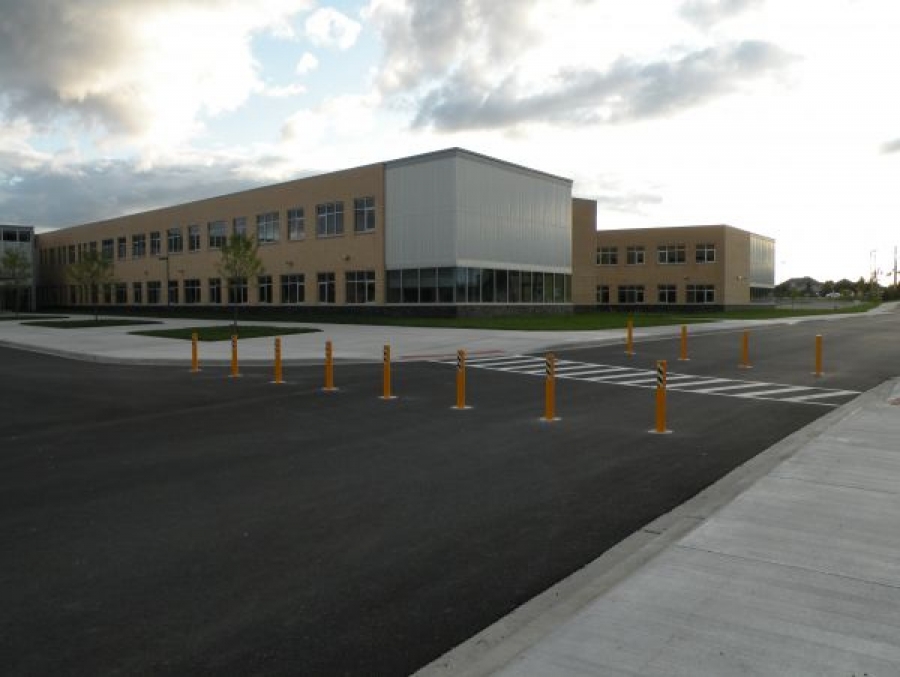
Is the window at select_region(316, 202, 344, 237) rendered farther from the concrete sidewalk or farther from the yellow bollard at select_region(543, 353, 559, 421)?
the concrete sidewalk

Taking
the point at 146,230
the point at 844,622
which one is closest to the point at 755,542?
the point at 844,622

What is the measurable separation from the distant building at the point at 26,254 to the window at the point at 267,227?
4587 centimetres

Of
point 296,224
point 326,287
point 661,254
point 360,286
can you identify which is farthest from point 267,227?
point 661,254

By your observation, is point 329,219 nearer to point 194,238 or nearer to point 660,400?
point 194,238

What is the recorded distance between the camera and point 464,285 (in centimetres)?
4566

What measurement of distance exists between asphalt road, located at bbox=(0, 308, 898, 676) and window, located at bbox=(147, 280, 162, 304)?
199 ft

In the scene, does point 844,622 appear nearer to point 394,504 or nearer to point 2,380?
point 394,504

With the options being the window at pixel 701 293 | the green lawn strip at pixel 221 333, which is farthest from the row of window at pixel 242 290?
the window at pixel 701 293

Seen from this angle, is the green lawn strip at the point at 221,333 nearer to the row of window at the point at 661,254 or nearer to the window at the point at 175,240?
the window at the point at 175,240

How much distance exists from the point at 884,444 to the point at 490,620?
6.56m

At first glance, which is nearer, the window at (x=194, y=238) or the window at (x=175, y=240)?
the window at (x=194, y=238)

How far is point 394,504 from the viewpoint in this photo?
6699 millimetres

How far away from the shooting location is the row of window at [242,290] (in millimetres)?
50531

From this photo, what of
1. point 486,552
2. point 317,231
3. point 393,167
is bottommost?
point 486,552
